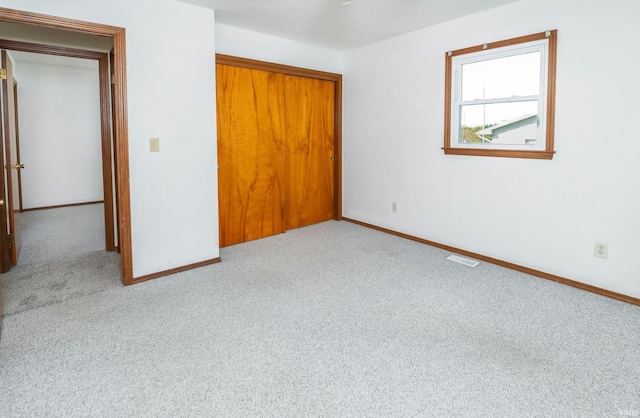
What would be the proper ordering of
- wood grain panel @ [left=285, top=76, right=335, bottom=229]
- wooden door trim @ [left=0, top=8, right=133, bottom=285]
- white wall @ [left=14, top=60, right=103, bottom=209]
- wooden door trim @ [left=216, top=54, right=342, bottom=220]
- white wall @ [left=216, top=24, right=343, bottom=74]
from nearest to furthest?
wooden door trim @ [left=0, top=8, right=133, bottom=285]
white wall @ [left=216, top=24, right=343, bottom=74]
wooden door trim @ [left=216, top=54, right=342, bottom=220]
wood grain panel @ [left=285, top=76, right=335, bottom=229]
white wall @ [left=14, top=60, right=103, bottom=209]

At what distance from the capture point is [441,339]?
2295mm

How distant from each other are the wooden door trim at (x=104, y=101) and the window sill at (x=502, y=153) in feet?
11.2

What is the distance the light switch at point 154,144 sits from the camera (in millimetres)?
3154

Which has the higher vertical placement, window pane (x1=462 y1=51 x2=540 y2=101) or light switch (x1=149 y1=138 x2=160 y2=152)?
window pane (x1=462 y1=51 x2=540 y2=101)

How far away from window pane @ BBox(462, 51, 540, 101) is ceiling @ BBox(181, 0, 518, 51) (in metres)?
0.48

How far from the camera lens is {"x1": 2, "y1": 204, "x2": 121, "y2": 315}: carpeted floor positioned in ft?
9.57

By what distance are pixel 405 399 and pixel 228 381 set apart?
857 millimetres

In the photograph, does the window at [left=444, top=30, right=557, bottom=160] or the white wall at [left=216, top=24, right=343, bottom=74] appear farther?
the white wall at [left=216, top=24, right=343, bottom=74]

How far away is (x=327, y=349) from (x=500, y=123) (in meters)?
2.63

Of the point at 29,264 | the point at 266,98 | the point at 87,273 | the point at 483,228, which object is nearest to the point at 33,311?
the point at 87,273

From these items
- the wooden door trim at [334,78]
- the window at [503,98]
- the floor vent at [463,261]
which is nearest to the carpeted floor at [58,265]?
the wooden door trim at [334,78]

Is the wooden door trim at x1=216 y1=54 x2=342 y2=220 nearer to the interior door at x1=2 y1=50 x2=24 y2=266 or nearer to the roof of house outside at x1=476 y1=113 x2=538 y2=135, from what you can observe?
the interior door at x1=2 y1=50 x2=24 y2=266

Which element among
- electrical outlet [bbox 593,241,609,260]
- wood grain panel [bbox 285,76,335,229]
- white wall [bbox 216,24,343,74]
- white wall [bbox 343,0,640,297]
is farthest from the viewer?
wood grain panel [bbox 285,76,335,229]

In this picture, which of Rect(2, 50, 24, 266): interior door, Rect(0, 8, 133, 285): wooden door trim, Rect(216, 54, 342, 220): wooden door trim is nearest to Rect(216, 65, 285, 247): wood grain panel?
Rect(216, 54, 342, 220): wooden door trim
